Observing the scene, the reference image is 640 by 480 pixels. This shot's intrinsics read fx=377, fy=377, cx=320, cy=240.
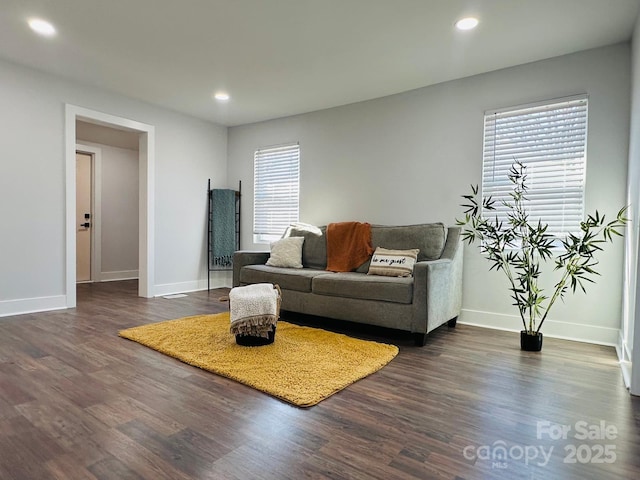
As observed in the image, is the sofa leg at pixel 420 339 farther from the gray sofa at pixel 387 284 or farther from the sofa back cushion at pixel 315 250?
the sofa back cushion at pixel 315 250

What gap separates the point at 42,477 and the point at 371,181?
3767 mm

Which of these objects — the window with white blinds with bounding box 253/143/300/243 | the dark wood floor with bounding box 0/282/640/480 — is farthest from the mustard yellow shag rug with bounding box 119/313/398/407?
the window with white blinds with bounding box 253/143/300/243

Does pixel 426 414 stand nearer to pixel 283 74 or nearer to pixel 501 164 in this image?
pixel 501 164

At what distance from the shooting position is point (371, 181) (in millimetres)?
4391

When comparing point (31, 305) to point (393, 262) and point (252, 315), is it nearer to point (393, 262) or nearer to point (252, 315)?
point (252, 315)

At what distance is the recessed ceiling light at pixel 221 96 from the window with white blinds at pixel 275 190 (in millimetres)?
1007

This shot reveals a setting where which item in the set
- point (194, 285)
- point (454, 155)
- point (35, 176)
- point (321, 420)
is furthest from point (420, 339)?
point (35, 176)

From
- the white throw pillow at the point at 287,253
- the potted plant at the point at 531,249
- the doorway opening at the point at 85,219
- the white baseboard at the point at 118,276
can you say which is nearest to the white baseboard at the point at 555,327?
the potted plant at the point at 531,249

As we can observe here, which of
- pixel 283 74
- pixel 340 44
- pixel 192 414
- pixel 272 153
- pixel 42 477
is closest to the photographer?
pixel 42 477

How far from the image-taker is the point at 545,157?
10.9 feet

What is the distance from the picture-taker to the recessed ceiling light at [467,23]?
2.73 metres

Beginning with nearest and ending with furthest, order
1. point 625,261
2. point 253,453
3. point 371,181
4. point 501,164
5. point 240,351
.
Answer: point 253,453
point 240,351
point 625,261
point 501,164
point 371,181

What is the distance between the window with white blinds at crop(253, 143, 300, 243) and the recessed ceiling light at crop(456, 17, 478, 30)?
8.72 ft

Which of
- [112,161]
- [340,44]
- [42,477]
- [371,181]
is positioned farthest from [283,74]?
[112,161]
